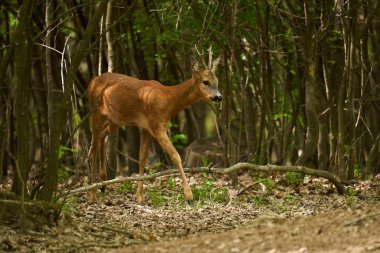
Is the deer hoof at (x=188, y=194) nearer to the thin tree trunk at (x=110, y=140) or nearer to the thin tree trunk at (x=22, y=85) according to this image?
the thin tree trunk at (x=22, y=85)

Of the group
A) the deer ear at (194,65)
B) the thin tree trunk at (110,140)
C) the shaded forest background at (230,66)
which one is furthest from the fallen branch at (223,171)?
the thin tree trunk at (110,140)

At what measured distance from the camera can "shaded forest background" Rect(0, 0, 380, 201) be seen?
879 centimetres

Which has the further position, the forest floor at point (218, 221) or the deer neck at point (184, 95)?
the deer neck at point (184, 95)

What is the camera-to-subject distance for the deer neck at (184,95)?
38.1 feet

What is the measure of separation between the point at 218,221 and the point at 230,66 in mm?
4705

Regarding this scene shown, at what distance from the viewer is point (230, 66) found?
13766mm

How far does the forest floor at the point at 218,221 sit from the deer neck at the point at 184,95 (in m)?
1.19

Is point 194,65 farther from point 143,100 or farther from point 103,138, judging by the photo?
point 103,138

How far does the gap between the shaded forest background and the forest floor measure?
56 cm

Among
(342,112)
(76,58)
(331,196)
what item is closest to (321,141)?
(342,112)

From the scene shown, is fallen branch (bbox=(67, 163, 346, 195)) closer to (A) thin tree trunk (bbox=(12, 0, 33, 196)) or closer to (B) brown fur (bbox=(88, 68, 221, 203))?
(B) brown fur (bbox=(88, 68, 221, 203))

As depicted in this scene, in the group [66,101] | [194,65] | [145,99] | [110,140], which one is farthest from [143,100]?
[66,101]

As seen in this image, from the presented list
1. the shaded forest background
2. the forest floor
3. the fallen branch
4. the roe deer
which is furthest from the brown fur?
the fallen branch

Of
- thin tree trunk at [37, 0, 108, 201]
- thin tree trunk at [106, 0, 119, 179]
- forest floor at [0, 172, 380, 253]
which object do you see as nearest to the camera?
forest floor at [0, 172, 380, 253]
